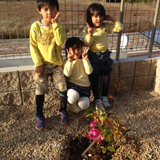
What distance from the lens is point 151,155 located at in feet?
6.96

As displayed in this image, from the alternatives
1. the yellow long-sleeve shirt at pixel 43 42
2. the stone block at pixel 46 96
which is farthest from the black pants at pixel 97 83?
the yellow long-sleeve shirt at pixel 43 42

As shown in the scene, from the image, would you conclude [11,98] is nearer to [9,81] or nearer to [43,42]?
[9,81]

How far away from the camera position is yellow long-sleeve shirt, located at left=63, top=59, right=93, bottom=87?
2.57 m

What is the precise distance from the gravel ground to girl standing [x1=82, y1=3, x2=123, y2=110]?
469 millimetres

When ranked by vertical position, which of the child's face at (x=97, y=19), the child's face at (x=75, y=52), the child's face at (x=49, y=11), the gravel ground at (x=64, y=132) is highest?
the child's face at (x=49, y=11)

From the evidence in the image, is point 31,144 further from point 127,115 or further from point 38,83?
point 127,115

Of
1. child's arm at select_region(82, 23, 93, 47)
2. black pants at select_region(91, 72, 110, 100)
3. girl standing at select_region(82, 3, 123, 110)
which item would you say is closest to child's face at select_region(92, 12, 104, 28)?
girl standing at select_region(82, 3, 123, 110)

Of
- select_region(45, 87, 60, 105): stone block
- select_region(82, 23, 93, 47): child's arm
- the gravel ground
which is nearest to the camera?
the gravel ground

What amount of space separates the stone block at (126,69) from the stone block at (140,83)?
0.18m

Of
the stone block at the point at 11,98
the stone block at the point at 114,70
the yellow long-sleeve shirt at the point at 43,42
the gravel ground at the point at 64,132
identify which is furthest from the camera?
the stone block at the point at 114,70

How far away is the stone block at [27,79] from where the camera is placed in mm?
2847

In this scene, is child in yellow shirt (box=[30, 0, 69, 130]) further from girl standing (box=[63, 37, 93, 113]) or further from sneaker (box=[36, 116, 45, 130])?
girl standing (box=[63, 37, 93, 113])

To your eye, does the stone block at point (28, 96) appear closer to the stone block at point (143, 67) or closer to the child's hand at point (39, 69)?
the child's hand at point (39, 69)

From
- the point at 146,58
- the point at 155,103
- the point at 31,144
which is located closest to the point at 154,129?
the point at 155,103
